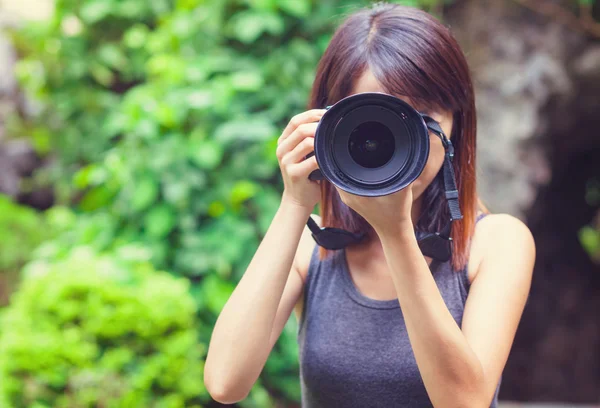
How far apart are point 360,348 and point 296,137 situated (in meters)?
0.41

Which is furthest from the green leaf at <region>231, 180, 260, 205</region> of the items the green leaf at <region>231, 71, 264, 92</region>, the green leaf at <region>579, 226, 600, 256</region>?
the green leaf at <region>579, 226, 600, 256</region>

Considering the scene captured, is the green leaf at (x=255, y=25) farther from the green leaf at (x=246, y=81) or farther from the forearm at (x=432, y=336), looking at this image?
the forearm at (x=432, y=336)

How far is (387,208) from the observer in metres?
0.98

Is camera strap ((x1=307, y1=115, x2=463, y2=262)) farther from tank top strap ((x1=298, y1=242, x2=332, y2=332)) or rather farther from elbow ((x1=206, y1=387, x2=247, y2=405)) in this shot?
elbow ((x1=206, y1=387, x2=247, y2=405))

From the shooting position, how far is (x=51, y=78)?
11.8 feet

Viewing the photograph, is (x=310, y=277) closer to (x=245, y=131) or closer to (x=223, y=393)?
(x=223, y=393)

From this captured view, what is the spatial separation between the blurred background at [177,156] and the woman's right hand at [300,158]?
0.70m

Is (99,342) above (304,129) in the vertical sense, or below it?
below

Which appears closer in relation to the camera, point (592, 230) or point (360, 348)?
point (360, 348)

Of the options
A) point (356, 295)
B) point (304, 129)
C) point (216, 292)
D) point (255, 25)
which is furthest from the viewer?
point (255, 25)

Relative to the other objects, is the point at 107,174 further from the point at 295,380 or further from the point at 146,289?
the point at 295,380

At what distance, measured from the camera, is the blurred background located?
2346 mm

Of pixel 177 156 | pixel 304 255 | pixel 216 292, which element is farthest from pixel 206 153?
pixel 304 255

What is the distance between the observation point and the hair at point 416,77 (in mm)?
1109
